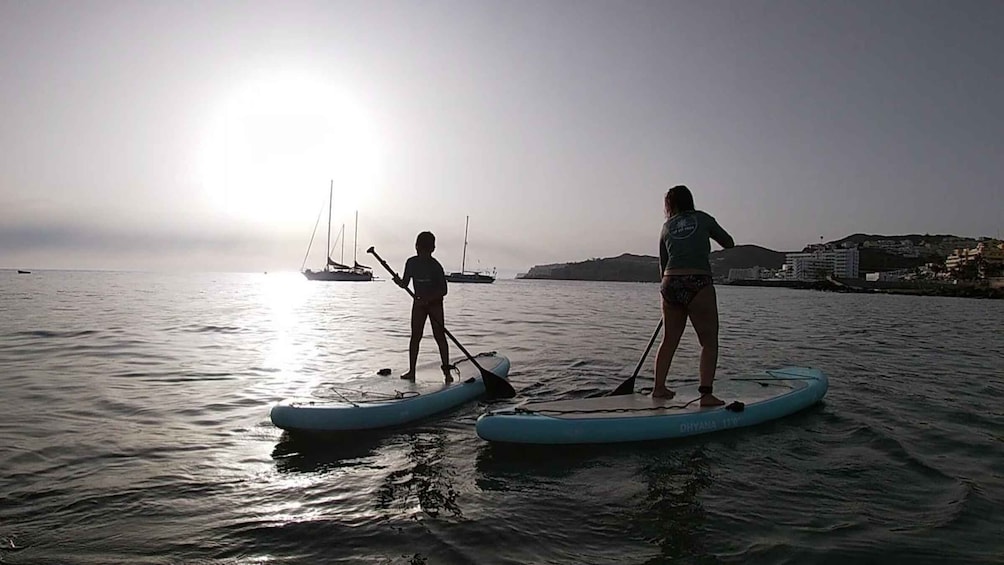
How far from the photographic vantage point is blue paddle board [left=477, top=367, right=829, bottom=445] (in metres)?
6.21

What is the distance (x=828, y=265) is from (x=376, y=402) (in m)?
208

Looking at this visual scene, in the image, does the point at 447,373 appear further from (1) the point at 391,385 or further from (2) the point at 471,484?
(2) the point at 471,484

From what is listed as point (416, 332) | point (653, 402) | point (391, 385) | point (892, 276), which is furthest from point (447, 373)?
point (892, 276)

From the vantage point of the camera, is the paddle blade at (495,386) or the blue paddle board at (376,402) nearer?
the blue paddle board at (376,402)

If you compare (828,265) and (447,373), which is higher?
(828,265)

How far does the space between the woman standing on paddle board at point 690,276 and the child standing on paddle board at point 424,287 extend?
3390 millimetres

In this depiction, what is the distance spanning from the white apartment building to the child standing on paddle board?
19312cm

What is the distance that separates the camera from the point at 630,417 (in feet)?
21.5

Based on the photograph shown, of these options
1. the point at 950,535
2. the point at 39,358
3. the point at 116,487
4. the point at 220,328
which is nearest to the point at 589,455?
the point at 950,535

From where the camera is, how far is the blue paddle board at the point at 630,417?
621 centimetres

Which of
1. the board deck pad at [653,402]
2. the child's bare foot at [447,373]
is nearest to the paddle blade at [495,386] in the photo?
the child's bare foot at [447,373]

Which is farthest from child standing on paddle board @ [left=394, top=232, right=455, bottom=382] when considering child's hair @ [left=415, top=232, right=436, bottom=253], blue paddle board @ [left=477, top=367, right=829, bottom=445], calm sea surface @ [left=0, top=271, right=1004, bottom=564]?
blue paddle board @ [left=477, top=367, right=829, bottom=445]

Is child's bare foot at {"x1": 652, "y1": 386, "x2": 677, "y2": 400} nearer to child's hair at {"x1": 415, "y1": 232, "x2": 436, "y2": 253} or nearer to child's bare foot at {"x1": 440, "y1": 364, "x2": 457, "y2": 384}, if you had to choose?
child's bare foot at {"x1": 440, "y1": 364, "x2": 457, "y2": 384}

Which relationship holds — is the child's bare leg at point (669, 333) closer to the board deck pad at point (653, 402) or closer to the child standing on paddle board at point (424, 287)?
the board deck pad at point (653, 402)
